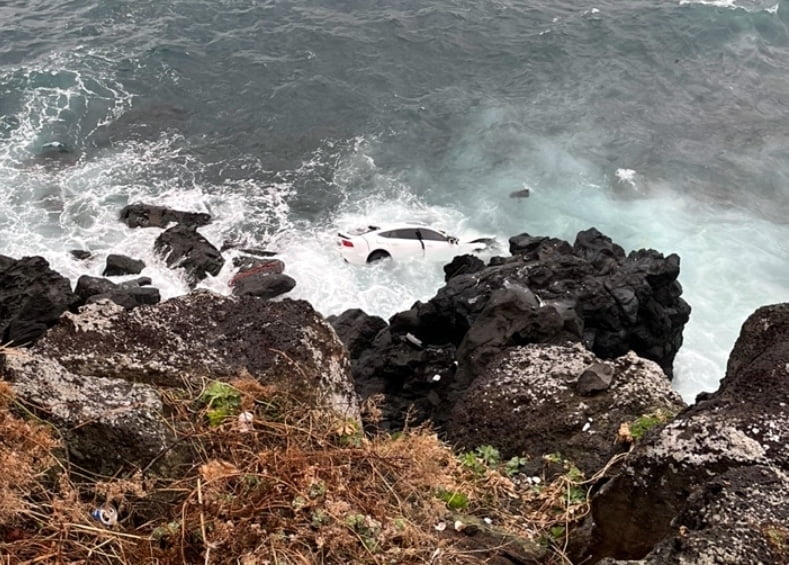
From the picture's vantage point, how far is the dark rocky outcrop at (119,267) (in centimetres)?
1775

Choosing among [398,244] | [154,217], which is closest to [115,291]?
[154,217]

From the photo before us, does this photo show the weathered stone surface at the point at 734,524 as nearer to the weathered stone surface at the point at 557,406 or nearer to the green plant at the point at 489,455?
the weathered stone surface at the point at 557,406

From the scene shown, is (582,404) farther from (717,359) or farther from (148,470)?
(717,359)

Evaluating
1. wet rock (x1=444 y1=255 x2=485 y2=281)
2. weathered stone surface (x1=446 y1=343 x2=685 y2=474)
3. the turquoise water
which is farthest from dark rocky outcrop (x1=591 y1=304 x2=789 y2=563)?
wet rock (x1=444 y1=255 x2=485 y2=281)

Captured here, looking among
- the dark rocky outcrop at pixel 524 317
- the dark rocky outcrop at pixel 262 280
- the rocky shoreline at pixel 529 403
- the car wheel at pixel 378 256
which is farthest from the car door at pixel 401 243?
the rocky shoreline at pixel 529 403

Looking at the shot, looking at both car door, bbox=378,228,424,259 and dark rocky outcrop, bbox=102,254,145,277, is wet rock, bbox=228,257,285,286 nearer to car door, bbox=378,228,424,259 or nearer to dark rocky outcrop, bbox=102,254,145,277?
dark rocky outcrop, bbox=102,254,145,277

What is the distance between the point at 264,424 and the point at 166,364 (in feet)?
3.87

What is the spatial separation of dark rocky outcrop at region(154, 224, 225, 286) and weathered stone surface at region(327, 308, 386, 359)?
14.0ft

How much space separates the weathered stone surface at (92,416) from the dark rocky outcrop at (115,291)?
11.1 metres

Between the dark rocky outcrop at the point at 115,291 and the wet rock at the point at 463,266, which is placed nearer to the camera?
the dark rocky outcrop at the point at 115,291

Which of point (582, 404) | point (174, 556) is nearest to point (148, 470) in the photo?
point (174, 556)

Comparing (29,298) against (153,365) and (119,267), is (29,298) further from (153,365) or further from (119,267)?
(153,365)

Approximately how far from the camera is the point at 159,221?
1973 centimetres

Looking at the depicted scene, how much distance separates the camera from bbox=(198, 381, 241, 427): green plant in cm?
505
